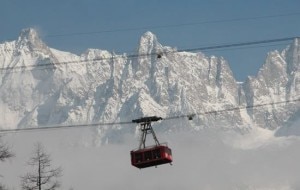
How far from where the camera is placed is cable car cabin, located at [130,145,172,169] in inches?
2731

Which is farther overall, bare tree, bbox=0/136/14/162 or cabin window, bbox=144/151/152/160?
cabin window, bbox=144/151/152/160

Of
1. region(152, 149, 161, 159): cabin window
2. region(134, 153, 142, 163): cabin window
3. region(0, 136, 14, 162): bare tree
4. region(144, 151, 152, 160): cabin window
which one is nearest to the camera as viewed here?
region(0, 136, 14, 162): bare tree

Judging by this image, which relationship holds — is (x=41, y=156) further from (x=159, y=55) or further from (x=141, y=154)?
(x=159, y=55)

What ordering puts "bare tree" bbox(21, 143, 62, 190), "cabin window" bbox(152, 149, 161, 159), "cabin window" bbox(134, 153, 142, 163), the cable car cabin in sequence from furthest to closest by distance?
1. "cabin window" bbox(134, 153, 142, 163)
2. "cabin window" bbox(152, 149, 161, 159)
3. the cable car cabin
4. "bare tree" bbox(21, 143, 62, 190)

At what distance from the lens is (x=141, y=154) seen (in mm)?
70438

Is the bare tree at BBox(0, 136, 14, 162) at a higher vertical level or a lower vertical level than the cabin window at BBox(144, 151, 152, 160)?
lower

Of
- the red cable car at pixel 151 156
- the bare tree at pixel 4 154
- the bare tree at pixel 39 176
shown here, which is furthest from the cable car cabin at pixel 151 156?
the bare tree at pixel 4 154

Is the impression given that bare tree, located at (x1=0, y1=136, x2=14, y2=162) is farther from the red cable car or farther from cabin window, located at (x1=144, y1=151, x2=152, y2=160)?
cabin window, located at (x1=144, y1=151, x2=152, y2=160)

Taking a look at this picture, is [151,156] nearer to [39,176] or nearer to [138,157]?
[138,157]

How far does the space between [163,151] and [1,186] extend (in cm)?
1478

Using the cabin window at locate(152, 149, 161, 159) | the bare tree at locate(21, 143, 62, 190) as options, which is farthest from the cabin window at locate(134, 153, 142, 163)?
the bare tree at locate(21, 143, 62, 190)

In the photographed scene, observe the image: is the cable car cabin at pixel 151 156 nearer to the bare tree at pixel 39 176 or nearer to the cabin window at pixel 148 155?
the cabin window at pixel 148 155

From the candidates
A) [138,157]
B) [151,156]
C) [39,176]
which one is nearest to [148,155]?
[151,156]

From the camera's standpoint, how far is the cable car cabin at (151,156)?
2731 inches
